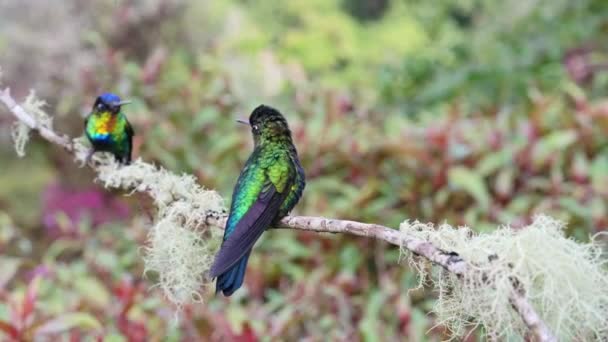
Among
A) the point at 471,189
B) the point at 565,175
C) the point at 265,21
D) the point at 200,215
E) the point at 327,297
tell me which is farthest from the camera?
the point at 265,21

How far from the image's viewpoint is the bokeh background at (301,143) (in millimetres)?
3441

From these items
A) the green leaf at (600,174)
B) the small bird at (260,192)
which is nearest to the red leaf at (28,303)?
the small bird at (260,192)

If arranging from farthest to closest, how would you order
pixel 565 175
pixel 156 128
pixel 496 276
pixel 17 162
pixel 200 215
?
pixel 17 162 < pixel 156 128 < pixel 565 175 < pixel 200 215 < pixel 496 276

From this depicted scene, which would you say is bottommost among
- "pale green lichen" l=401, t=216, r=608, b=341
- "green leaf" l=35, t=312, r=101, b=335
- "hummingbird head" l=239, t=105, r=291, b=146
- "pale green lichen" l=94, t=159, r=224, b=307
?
"pale green lichen" l=401, t=216, r=608, b=341

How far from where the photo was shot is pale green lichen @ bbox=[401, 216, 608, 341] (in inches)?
47.0

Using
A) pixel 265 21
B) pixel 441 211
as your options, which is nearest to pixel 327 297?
pixel 441 211

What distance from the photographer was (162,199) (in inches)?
72.3

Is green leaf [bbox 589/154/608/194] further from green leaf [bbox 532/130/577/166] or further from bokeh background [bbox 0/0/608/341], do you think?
green leaf [bbox 532/130/577/166]

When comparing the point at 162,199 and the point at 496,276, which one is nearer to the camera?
the point at 496,276

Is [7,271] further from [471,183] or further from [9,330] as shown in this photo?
[471,183]

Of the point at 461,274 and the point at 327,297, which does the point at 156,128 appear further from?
the point at 461,274

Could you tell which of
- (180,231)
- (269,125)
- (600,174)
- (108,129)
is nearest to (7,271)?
(108,129)

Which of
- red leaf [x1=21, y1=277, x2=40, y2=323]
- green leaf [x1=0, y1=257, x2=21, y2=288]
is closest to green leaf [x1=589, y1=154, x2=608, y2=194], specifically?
red leaf [x1=21, y1=277, x2=40, y2=323]

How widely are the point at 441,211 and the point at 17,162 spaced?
3661 millimetres
